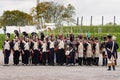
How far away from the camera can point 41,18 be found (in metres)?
94.8

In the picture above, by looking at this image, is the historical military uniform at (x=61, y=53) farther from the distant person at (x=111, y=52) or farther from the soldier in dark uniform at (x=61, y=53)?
the distant person at (x=111, y=52)

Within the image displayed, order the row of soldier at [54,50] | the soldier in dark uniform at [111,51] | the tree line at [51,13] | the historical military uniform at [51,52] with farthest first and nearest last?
1. the tree line at [51,13]
2. the row of soldier at [54,50]
3. the historical military uniform at [51,52]
4. the soldier in dark uniform at [111,51]

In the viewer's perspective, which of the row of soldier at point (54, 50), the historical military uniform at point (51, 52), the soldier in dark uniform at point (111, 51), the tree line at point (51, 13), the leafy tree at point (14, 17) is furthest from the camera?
the leafy tree at point (14, 17)

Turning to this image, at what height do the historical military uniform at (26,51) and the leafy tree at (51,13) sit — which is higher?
the leafy tree at (51,13)

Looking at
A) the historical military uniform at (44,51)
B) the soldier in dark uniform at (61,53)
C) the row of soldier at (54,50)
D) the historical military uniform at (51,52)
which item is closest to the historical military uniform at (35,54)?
the row of soldier at (54,50)

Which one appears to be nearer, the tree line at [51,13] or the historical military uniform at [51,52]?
the historical military uniform at [51,52]

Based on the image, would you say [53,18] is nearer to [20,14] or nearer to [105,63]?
[20,14]

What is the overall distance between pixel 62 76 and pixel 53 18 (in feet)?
230

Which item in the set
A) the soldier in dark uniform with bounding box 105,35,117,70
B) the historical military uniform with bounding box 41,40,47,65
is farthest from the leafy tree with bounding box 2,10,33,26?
the soldier in dark uniform with bounding box 105,35,117,70

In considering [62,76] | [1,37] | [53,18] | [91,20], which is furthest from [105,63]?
[53,18]

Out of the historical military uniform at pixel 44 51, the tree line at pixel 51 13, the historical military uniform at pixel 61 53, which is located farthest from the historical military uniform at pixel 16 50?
the tree line at pixel 51 13

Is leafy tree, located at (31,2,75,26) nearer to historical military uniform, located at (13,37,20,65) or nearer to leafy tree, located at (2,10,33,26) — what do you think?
leafy tree, located at (2,10,33,26)

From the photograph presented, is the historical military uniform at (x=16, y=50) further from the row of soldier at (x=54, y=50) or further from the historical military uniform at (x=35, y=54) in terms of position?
the historical military uniform at (x=35, y=54)

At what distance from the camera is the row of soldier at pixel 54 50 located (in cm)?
3172
